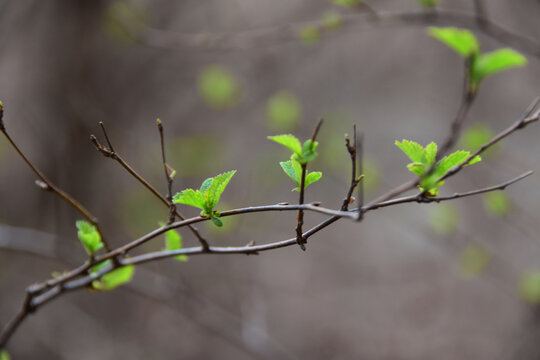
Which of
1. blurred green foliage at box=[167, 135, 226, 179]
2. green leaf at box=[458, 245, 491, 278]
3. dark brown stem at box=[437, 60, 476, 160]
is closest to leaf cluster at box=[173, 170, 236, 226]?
dark brown stem at box=[437, 60, 476, 160]

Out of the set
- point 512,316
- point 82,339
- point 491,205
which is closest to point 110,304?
point 82,339

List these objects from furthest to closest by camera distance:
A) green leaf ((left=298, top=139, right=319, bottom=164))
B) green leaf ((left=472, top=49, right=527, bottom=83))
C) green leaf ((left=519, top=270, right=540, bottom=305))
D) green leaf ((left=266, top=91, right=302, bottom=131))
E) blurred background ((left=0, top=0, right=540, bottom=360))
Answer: blurred background ((left=0, top=0, right=540, bottom=360)), green leaf ((left=266, top=91, right=302, bottom=131)), green leaf ((left=519, top=270, right=540, bottom=305)), green leaf ((left=472, top=49, right=527, bottom=83)), green leaf ((left=298, top=139, right=319, bottom=164))

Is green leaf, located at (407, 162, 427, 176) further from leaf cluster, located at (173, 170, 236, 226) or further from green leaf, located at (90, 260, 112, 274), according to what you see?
green leaf, located at (90, 260, 112, 274)

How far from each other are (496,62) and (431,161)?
164 millimetres

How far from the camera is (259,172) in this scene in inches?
67.0

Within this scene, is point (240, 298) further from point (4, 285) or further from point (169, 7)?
point (169, 7)

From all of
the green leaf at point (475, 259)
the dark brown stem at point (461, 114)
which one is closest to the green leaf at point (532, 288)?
the green leaf at point (475, 259)

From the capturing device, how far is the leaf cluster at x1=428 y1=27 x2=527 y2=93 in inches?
18.5

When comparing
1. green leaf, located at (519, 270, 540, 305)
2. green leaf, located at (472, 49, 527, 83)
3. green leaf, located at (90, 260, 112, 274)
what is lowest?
green leaf, located at (519, 270, 540, 305)

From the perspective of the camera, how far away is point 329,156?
4.61ft

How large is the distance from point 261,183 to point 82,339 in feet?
2.90

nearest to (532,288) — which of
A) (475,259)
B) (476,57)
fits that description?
(475,259)

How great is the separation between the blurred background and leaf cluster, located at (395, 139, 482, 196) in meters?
0.91

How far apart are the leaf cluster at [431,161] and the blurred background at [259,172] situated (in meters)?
0.91
